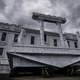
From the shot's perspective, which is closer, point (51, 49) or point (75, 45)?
point (51, 49)

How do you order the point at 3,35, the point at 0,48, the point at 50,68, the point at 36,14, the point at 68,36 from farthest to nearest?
the point at 68,36 → the point at 3,35 → the point at 0,48 → the point at 36,14 → the point at 50,68

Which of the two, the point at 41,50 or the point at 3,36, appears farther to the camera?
the point at 3,36

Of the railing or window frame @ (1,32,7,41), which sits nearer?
the railing

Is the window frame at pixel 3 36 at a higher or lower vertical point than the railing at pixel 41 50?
higher

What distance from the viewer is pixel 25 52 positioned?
18.9ft

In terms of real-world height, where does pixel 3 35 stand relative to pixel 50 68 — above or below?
above

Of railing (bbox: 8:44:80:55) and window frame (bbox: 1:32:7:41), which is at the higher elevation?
window frame (bbox: 1:32:7:41)

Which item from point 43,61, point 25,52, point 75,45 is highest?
point 75,45

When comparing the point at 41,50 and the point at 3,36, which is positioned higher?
the point at 3,36

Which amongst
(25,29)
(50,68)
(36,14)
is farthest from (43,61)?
(25,29)

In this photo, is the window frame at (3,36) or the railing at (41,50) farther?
the window frame at (3,36)

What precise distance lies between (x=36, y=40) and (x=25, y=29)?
10.1 ft

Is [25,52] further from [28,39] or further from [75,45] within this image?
[75,45]

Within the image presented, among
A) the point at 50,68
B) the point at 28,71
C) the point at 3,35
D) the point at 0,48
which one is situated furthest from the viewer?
the point at 3,35
